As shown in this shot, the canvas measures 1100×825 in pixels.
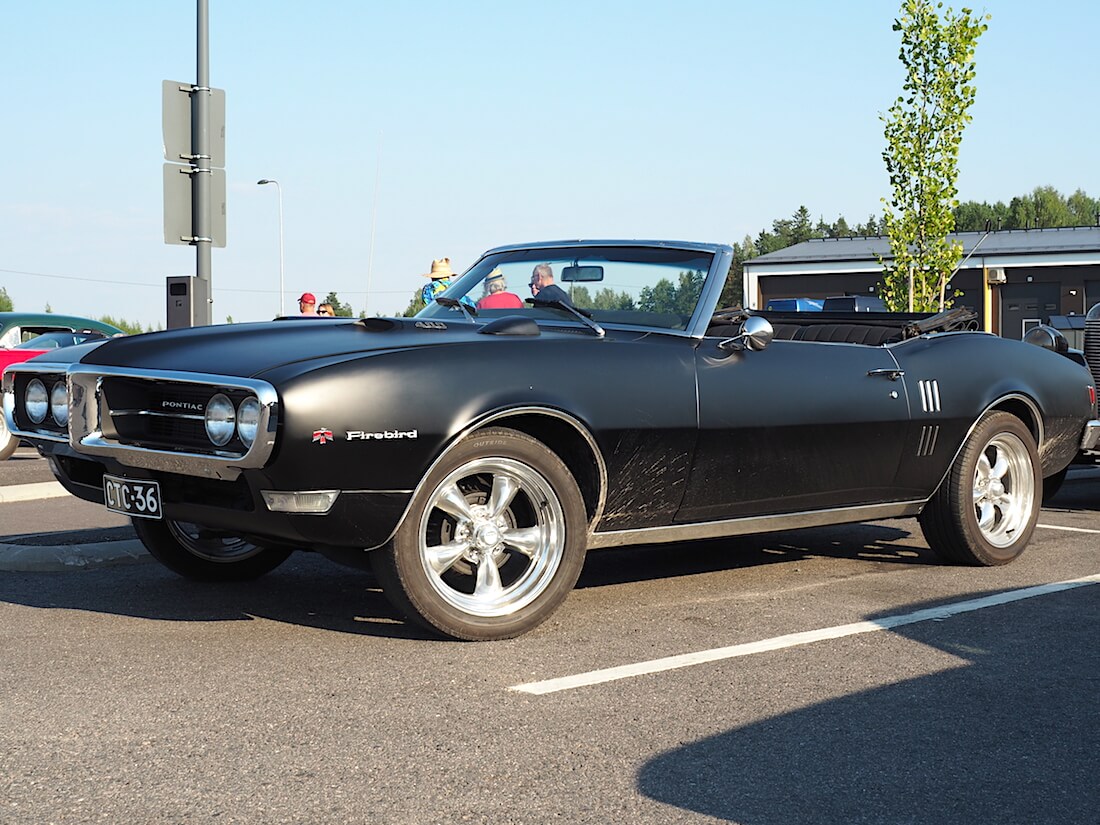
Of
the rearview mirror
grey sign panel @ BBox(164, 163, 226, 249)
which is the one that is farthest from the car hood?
grey sign panel @ BBox(164, 163, 226, 249)

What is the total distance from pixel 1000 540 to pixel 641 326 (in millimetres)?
2482

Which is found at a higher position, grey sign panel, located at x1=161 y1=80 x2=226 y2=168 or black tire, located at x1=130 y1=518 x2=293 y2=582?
grey sign panel, located at x1=161 y1=80 x2=226 y2=168

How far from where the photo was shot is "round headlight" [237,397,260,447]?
4.66 metres

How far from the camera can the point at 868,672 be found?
4.64m

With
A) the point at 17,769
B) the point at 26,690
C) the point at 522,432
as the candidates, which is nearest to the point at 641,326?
the point at 522,432

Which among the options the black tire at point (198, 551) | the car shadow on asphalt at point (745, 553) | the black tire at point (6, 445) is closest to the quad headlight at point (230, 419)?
the black tire at point (198, 551)

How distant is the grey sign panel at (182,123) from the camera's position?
10758 mm

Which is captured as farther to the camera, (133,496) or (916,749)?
(133,496)

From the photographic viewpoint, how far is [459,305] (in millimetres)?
6465

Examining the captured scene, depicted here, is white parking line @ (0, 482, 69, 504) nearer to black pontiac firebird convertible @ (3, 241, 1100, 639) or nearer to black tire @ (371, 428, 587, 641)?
black pontiac firebird convertible @ (3, 241, 1100, 639)

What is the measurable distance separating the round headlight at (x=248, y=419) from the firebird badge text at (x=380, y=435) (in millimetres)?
318

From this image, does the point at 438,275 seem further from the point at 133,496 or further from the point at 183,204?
the point at 133,496

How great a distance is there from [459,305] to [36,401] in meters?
1.90

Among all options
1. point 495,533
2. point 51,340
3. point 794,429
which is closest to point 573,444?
point 495,533
